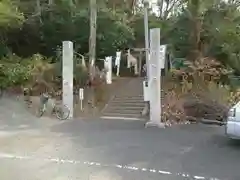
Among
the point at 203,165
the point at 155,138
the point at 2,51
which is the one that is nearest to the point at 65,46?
the point at 155,138

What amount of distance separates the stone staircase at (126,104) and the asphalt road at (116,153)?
11.1ft

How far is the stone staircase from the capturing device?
52.0 ft

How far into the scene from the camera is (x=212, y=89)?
49.8 feet

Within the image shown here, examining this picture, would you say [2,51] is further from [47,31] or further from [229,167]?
[229,167]

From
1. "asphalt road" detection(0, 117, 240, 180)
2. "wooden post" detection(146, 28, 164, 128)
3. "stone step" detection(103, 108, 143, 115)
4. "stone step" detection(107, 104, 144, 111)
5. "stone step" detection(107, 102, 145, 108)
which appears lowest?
"asphalt road" detection(0, 117, 240, 180)

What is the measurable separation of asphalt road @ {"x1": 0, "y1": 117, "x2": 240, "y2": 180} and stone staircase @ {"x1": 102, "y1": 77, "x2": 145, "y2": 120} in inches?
134

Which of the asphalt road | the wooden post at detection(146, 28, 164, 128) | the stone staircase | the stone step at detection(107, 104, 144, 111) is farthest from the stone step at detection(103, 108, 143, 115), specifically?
the asphalt road

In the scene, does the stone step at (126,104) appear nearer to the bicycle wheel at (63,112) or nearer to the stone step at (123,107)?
the stone step at (123,107)

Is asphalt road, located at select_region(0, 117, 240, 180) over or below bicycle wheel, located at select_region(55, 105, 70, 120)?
below

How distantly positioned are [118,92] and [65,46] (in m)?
4.37

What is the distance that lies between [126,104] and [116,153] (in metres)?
9.12

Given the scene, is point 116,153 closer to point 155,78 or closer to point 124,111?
point 155,78

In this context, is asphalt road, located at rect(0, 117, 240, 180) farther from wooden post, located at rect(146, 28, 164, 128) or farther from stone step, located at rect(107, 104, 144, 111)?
stone step, located at rect(107, 104, 144, 111)

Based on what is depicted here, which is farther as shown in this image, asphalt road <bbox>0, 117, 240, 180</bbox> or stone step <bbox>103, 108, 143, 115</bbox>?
stone step <bbox>103, 108, 143, 115</bbox>
